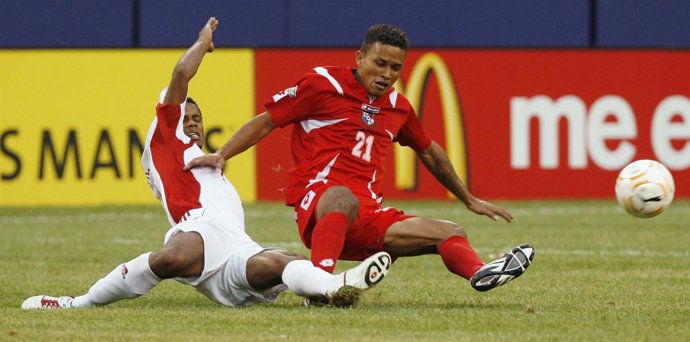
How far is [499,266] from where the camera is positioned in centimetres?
721

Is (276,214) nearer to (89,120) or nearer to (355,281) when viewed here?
(89,120)

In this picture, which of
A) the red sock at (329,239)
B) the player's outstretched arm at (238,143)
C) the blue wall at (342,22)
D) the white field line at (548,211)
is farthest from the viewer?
the blue wall at (342,22)

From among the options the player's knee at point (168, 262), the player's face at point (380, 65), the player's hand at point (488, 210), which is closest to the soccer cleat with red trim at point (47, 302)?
the player's knee at point (168, 262)

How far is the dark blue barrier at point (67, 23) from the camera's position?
17906mm

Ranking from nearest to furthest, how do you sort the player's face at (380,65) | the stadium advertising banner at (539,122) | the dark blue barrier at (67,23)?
the player's face at (380,65)
the stadium advertising banner at (539,122)
the dark blue barrier at (67,23)

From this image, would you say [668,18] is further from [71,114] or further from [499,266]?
[499,266]

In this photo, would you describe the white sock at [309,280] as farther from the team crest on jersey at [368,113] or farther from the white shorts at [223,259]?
the team crest on jersey at [368,113]

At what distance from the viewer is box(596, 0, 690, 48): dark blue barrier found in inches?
752

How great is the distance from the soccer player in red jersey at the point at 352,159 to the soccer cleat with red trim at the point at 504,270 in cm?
15

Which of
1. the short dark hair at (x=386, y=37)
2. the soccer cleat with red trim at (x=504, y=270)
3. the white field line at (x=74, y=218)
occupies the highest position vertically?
the short dark hair at (x=386, y=37)

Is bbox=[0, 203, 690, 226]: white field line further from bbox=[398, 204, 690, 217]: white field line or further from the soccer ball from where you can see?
the soccer ball

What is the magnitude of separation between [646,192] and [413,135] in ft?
4.89

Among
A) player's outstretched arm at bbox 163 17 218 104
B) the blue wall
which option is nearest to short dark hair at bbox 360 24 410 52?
player's outstretched arm at bbox 163 17 218 104

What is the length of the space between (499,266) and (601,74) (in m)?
10.5
